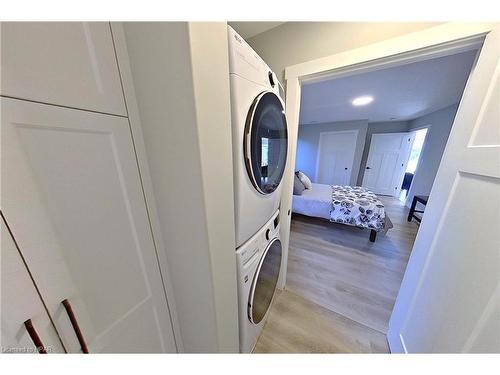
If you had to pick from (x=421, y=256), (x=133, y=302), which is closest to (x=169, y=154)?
(x=133, y=302)

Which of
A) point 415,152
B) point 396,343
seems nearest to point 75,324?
point 396,343

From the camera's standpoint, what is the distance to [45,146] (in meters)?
0.39

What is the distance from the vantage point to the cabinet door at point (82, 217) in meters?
0.37

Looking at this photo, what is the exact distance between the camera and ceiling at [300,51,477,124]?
5.46 feet

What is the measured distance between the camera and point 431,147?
333 cm

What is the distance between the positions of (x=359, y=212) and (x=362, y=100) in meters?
1.87

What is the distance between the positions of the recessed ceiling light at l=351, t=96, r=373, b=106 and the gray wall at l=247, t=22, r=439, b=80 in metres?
Answer: 2.02

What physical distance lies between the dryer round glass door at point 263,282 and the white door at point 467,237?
2.66 feet

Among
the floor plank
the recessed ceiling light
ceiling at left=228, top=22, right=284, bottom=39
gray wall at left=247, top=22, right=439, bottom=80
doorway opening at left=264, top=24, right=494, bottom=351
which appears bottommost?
the floor plank

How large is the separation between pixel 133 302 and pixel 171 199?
42 centimetres

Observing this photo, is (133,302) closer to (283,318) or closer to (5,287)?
(5,287)

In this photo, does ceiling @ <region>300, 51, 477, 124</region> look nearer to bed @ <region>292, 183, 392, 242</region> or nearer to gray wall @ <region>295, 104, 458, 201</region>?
gray wall @ <region>295, 104, 458, 201</region>

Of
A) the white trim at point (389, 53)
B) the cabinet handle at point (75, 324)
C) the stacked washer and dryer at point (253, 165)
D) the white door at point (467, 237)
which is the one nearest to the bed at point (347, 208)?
the white door at point (467, 237)

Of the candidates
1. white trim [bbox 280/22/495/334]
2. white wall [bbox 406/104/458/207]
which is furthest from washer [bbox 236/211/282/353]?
white wall [bbox 406/104/458/207]
